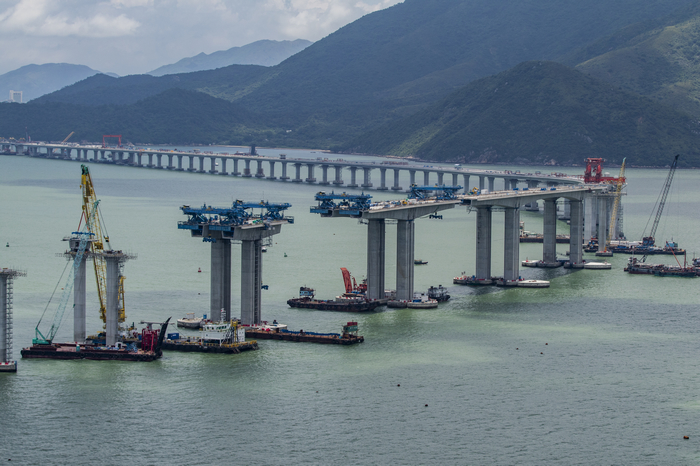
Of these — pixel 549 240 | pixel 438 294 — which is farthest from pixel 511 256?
pixel 549 240

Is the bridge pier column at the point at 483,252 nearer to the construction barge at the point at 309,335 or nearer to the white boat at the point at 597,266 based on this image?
the white boat at the point at 597,266

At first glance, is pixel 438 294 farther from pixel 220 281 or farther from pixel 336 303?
pixel 220 281

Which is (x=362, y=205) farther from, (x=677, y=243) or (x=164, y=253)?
(x=677, y=243)

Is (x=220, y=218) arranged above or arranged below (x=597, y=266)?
above

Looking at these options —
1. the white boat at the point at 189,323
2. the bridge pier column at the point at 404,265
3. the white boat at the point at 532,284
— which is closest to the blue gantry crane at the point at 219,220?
the white boat at the point at 189,323

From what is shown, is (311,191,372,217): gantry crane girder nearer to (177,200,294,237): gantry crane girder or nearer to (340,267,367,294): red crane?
(340,267,367,294): red crane
